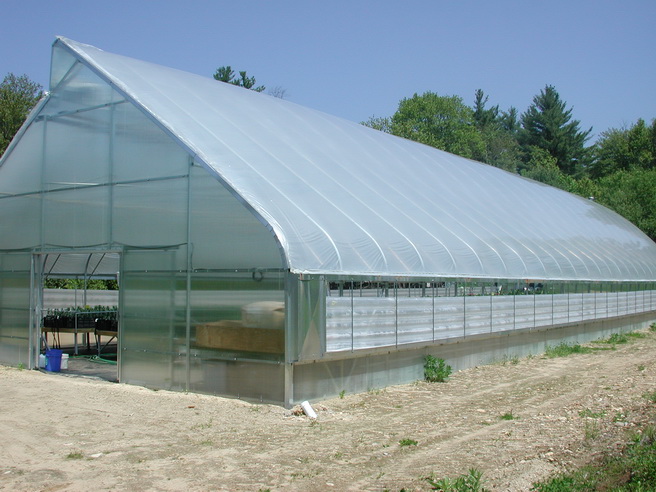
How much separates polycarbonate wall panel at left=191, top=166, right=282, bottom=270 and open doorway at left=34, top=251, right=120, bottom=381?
7.95 feet

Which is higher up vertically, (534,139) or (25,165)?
(534,139)

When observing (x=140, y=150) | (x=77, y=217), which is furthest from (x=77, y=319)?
(x=140, y=150)

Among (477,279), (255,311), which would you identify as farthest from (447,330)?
(255,311)

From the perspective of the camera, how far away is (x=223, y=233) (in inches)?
443

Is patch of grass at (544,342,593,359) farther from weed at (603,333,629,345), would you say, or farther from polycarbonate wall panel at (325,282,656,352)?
weed at (603,333,629,345)

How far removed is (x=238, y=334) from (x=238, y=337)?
0.15 ft

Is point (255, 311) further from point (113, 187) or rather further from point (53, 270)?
point (53, 270)

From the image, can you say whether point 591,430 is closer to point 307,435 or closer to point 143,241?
point 307,435

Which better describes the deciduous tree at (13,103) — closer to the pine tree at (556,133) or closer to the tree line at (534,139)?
the tree line at (534,139)

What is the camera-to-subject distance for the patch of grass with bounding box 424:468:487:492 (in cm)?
638

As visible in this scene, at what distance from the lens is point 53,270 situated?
23.1 metres

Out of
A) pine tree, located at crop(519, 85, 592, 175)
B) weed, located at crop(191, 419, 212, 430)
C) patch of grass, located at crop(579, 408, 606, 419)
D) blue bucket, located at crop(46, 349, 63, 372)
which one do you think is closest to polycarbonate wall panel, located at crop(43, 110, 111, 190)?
blue bucket, located at crop(46, 349, 63, 372)

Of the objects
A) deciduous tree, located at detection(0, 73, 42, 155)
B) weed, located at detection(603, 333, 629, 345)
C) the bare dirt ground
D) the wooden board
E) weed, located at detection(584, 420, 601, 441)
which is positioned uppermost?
deciduous tree, located at detection(0, 73, 42, 155)

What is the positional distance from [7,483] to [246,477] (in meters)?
2.27
